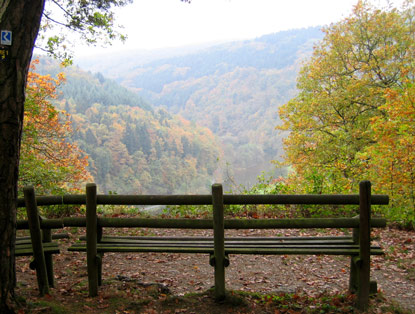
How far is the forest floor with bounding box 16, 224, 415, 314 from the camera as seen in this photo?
4.09 metres

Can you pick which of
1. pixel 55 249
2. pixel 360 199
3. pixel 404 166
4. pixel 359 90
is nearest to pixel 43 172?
pixel 55 249

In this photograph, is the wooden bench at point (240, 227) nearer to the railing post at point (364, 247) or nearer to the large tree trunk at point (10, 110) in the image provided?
the railing post at point (364, 247)

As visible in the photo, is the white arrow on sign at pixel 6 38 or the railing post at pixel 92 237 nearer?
the white arrow on sign at pixel 6 38

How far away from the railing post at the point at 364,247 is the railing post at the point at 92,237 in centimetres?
314

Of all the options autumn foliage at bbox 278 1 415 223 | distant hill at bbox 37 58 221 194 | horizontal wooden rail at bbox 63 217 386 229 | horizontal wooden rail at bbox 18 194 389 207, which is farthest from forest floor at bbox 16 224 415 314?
distant hill at bbox 37 58 221 194

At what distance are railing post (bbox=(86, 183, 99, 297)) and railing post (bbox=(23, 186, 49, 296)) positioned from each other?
0.54 m

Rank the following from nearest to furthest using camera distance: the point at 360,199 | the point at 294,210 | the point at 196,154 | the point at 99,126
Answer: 1. the point at 360,199
2. the point at 294,210
3. the point at 99,126
4. the point at 196,154

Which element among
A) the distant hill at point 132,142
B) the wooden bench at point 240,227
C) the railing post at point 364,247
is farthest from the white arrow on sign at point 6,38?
the distant hill at point 132,142

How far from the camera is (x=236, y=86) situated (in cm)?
12181

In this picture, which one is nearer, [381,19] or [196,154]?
[381,19]

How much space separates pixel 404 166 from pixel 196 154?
66592 millimetres

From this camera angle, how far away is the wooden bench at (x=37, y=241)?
4094mm

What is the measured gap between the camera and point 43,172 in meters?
9.10

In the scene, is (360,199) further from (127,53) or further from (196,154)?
(127,53)
